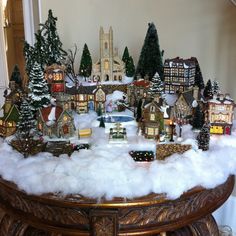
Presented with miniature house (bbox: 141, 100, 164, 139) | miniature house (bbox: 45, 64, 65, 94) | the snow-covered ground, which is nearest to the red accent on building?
miniature house (bbox: 45, 64, 65, 94)

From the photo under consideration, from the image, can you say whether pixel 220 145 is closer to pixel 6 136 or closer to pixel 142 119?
pixel 142 119

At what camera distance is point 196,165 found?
3.07ft

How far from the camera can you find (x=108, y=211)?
843 mm

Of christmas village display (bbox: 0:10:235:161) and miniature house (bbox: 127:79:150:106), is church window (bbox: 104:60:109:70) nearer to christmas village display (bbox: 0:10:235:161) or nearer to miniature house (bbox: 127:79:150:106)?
christmas village display (bbox: 0:10:235:161)

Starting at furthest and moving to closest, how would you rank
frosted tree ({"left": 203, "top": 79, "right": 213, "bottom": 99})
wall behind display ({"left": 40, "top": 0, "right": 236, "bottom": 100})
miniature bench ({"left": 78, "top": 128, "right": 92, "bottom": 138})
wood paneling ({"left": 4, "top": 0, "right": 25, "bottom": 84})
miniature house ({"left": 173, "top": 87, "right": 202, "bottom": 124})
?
wood paneling ({"left": 4, "top": 0, "right": 25, "bottom": 84})
wall behind display ({"left": 40, "top": 0, "right": 236, "bottom": 100})
frosted tree ({"left": 203, "top": 79, "right": 213, "bottom": 99})
miniature house ({"left": 173, "top": 87, "right": 202, "bottom": 124})
miniature bench ({"left": 78, "top": 128, "right": 92, "bottom": 138})

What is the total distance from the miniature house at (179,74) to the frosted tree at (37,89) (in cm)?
47

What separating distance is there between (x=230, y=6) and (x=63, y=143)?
104cm

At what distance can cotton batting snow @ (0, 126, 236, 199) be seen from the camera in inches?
33.9

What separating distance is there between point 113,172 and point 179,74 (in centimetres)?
63

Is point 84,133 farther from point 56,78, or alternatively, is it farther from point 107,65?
point 107,65

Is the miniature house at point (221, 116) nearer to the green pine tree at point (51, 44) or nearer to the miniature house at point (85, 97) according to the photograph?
the miniature house at point (85, 97)

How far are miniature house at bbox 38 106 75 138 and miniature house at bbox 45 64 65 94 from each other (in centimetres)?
19

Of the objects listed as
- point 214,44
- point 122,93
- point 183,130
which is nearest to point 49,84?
point 122,93

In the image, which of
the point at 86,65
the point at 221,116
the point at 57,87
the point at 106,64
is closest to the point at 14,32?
the point at 86,65
